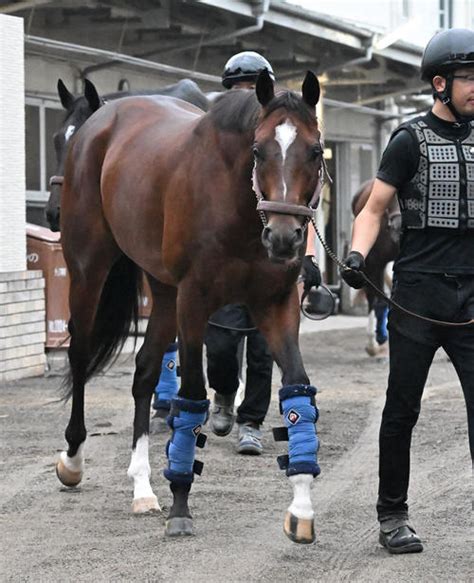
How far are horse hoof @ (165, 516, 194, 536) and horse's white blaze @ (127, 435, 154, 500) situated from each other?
1.73 feet

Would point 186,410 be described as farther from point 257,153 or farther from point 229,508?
point 257,153

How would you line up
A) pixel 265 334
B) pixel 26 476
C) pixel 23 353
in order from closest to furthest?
pixel 265 334 < pixel 26 476 < pixel 23 353

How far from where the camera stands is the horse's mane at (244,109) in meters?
5.04

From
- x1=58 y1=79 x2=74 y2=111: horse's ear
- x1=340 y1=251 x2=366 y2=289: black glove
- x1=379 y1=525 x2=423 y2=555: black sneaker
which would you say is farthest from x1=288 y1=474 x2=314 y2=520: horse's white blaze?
x1=58 y1=79 x2=74 y2=111: horse's ear

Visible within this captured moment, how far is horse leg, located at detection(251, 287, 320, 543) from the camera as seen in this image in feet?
16.4

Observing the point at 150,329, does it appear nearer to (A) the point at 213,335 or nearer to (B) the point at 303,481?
(A) the point at 213,335

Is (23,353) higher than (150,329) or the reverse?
the reverse

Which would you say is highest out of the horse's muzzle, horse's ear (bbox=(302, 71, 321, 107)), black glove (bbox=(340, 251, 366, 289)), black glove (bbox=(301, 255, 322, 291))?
horse's ear (bbox=(302, 71, 321, 107))

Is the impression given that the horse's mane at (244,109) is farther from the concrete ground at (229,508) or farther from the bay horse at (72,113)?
the bay horse at (72,113)

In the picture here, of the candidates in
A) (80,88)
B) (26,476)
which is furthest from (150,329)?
(80,88)

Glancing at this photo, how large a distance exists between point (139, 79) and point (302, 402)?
10.6 m

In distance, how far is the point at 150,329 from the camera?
6.71 metres

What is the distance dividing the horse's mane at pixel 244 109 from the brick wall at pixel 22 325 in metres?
5.72

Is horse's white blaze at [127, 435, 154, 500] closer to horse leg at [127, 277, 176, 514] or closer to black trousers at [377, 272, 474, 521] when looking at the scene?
horse leg at [127, 277, 176, 514]
